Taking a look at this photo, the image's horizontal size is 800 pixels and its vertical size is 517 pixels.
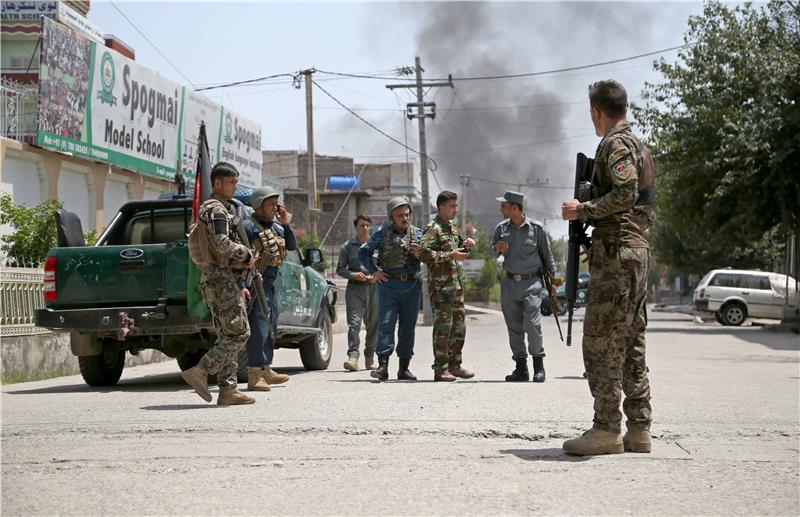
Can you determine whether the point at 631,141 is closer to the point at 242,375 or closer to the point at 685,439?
the point at 685,439

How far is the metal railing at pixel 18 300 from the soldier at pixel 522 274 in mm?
6237

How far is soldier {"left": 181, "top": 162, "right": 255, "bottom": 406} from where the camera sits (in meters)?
7.77

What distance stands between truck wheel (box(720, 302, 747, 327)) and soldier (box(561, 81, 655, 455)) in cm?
2944

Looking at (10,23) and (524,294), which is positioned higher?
(10,23)

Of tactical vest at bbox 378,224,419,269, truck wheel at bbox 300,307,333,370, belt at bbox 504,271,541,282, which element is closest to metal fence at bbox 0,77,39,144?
truck wheel at bbox 300,307,333,370

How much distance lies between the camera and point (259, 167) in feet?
132

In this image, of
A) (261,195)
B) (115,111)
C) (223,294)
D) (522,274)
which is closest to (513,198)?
(522,274)

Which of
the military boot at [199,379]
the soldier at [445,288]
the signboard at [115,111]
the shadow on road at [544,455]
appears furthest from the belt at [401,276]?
the signboard at [115,111]

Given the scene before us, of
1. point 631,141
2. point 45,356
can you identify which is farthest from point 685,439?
point 45,356

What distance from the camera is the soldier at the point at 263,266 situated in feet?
29.4

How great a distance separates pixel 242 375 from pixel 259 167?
30.4 m

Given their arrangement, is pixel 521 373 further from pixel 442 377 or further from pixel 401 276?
pixel 401 276

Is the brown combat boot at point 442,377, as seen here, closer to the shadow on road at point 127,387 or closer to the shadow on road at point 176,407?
the shadow on road at point 127,387

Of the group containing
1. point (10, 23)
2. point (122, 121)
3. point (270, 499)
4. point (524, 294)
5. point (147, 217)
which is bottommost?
point (270, 499)
